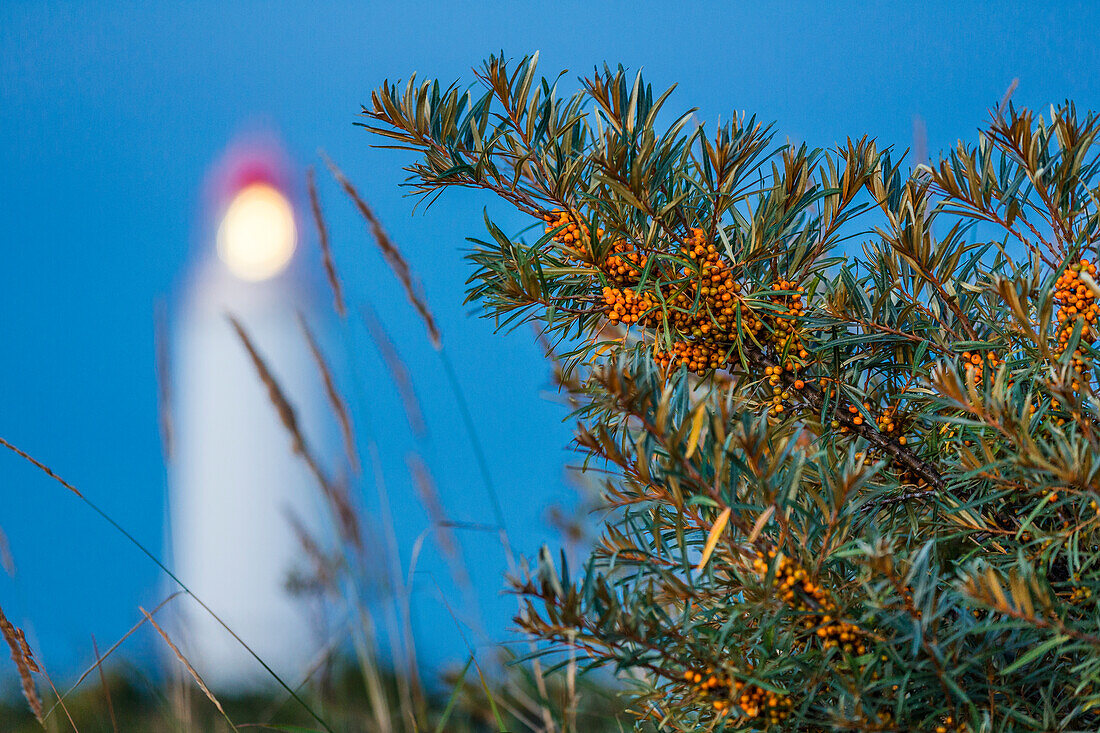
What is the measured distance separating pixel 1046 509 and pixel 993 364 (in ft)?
0.36

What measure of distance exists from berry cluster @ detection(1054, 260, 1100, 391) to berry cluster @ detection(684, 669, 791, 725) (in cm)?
30

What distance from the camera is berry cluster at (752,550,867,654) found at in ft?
1.50

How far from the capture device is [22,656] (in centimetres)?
82

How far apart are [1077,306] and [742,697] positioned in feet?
1.16

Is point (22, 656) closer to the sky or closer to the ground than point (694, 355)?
closer to the ground

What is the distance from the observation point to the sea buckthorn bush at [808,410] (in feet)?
1.49

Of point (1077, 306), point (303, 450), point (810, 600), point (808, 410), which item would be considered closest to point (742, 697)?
point (810, 600)

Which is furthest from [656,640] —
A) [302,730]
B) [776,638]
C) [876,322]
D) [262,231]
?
[262,231]

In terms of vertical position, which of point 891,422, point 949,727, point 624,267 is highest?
point 624,267

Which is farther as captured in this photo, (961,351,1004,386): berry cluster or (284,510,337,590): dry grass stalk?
(284,510,337,590): dry grass stalk

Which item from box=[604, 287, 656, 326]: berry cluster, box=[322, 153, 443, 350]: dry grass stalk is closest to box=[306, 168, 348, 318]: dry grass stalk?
box=[322, 153, 443, 350]: dry grass stalk

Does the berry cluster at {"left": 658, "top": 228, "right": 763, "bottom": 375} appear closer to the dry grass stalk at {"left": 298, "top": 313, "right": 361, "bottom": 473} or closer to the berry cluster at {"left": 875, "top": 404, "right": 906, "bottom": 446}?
the berry cluster at {"left": 875, "top": 404, "right": 906, "bottom": 446}

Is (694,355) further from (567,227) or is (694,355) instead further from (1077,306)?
(1077,306)

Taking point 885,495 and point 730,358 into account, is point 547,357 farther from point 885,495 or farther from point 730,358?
point 885,495
